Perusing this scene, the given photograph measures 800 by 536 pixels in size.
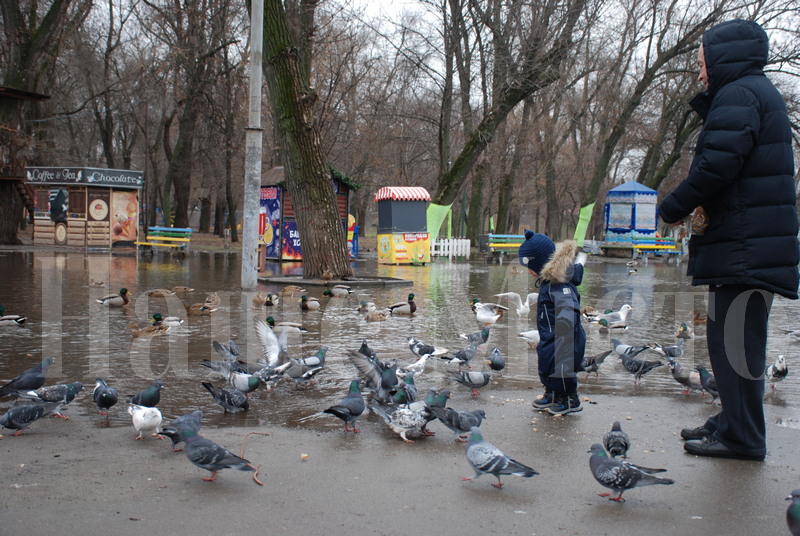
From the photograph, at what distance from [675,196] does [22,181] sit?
30.7 meters

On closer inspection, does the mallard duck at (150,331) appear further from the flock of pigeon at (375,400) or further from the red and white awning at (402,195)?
the red and white awning at (402,195)

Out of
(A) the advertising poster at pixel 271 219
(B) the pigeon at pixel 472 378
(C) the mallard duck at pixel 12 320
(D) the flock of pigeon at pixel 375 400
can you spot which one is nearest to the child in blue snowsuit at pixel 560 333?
(B) the pigeon at pixel 472 378

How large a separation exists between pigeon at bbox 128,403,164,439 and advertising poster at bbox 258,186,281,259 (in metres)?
21.0

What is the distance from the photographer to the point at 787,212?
455 centimetres

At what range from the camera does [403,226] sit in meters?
26.4

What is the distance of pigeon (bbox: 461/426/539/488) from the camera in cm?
422

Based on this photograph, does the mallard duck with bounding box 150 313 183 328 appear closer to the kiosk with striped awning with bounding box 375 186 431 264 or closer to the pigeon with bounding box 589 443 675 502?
the pigeon with bounding box 589 443 675 502

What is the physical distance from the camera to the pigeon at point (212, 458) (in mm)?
4289

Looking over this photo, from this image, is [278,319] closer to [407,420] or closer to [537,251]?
[537,251]

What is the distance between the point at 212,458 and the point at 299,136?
11.5m

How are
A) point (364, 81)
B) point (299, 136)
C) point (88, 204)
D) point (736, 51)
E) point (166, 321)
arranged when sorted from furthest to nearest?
point (364, 81)
point (88, 204)
point (299, 136)
point (166, 321)
point (736, 51)

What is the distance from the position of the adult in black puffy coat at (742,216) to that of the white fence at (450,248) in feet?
80.7

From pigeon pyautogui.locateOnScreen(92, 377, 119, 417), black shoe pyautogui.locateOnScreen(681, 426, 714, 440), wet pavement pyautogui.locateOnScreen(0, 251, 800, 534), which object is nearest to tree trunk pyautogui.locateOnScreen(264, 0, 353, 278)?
wet pavement pyautogui.locateOnScreen(0, 251, 800, 534)

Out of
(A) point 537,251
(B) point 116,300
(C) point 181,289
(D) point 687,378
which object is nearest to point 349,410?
(A) point 537,251
